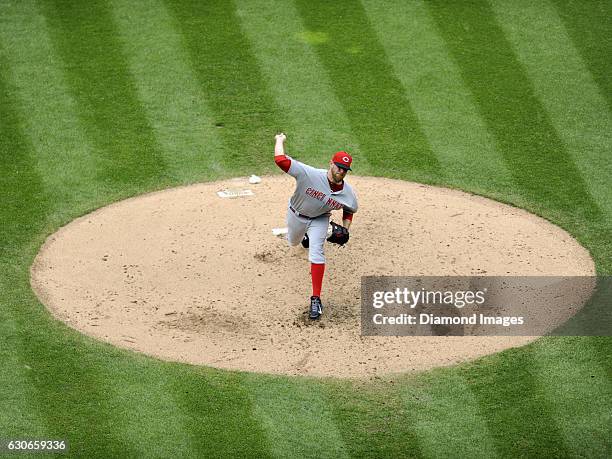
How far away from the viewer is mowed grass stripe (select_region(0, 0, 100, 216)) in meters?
13.7

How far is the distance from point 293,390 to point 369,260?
2.54 m

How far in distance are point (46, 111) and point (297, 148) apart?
3.53 metres

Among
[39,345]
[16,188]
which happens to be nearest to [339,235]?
[39,345]

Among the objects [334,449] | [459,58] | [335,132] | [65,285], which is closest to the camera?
[334,449]

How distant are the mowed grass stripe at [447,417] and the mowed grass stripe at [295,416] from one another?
0.70 m

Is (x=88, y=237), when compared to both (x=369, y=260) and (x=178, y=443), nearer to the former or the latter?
(x=369, y=260)

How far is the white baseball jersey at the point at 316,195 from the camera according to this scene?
36.3 feet

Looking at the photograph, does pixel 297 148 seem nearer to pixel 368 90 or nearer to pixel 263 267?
pixel 368 90

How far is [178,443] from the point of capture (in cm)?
886

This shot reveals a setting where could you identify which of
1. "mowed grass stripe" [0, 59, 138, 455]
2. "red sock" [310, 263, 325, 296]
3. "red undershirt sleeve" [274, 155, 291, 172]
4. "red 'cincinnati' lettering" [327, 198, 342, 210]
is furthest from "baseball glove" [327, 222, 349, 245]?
"mowed grass stripe" [0, 59, 138, 455]

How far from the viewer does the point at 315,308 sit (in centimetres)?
1084

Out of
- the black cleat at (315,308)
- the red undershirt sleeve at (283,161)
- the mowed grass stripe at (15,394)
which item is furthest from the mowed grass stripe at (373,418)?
the mowed grass stripe at (15,394)

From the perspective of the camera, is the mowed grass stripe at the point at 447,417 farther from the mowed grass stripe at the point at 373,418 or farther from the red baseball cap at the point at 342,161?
the red baseball cap at the point at 342,161

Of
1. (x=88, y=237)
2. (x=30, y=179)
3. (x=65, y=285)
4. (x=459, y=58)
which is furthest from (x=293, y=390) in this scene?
(x=459, y=58)
